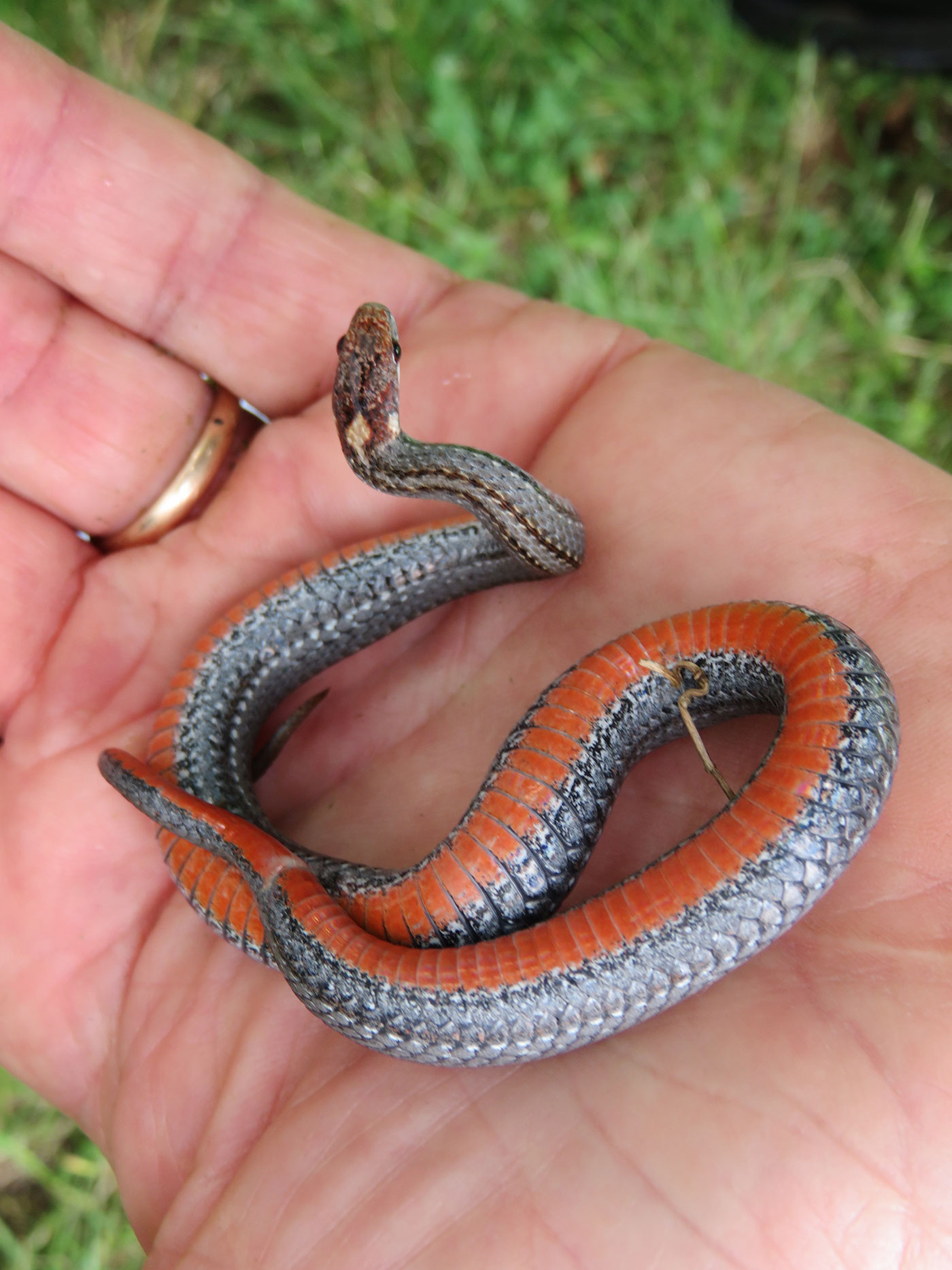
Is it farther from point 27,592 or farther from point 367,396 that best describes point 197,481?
point 367,396

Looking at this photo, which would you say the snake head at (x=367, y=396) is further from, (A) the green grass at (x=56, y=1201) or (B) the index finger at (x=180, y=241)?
(A) the green grass at (x=56, y=1201)

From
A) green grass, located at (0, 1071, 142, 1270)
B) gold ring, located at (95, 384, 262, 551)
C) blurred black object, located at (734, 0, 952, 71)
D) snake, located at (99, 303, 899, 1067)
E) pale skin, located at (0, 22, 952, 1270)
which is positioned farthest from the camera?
blurred black object, located at (734, 0, 952, 71)

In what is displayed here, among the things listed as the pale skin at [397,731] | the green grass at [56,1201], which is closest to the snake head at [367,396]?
the pale skin at [397,731]

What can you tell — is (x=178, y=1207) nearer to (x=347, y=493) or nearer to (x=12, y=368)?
(x=347, y=493)

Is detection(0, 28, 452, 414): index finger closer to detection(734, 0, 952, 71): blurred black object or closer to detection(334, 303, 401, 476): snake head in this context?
detection(334, 303, 401, 476): snake head

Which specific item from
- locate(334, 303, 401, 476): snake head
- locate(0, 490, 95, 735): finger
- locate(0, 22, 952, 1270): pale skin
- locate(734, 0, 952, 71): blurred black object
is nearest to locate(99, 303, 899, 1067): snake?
locate(334, 303, 401, 476): snake head

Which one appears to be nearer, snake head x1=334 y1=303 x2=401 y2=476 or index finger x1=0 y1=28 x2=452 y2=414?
snake head x1=334 y1=303 x2=401 y2=476
